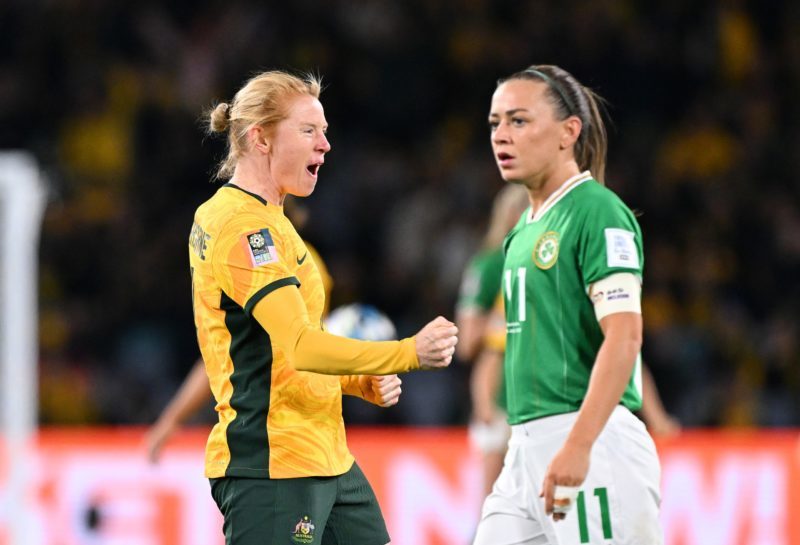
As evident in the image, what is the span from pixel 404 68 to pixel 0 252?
168 inches

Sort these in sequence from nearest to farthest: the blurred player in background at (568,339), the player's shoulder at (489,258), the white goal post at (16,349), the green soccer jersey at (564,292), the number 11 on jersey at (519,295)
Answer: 1. the blurred player in background at (568,339)
2. the green soccer jersey at (564,292)
3. the number 11 on jersey at (519,295)
4. the player's shoulder at (489,258)
5. the white goal post at (16,349)

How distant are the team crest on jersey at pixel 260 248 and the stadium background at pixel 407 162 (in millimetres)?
6201

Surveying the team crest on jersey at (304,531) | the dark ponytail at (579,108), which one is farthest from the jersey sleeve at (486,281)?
the team crest on jersey at (304,531)

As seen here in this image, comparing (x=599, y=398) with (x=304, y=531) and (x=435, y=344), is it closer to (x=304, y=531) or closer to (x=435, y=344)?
(x=435, y=344)

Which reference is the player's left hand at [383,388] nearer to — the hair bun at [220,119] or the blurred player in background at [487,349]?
the hair bun at [220,119]

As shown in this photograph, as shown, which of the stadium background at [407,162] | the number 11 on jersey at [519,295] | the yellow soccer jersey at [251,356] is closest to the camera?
the yellow soccer jersey at [251,356]

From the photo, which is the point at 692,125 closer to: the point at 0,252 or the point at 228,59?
the point at 228,59

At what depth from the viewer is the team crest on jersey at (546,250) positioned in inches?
153

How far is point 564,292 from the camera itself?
3.86 m

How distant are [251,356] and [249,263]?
0.25m

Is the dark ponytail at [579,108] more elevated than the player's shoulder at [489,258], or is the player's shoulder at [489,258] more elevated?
the dark ponytail at [579,108]

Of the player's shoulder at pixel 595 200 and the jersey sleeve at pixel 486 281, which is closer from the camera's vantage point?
the player's shoulder at pixel 595 200

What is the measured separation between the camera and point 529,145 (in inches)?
157

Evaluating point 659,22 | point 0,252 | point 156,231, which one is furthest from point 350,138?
point 0,252
